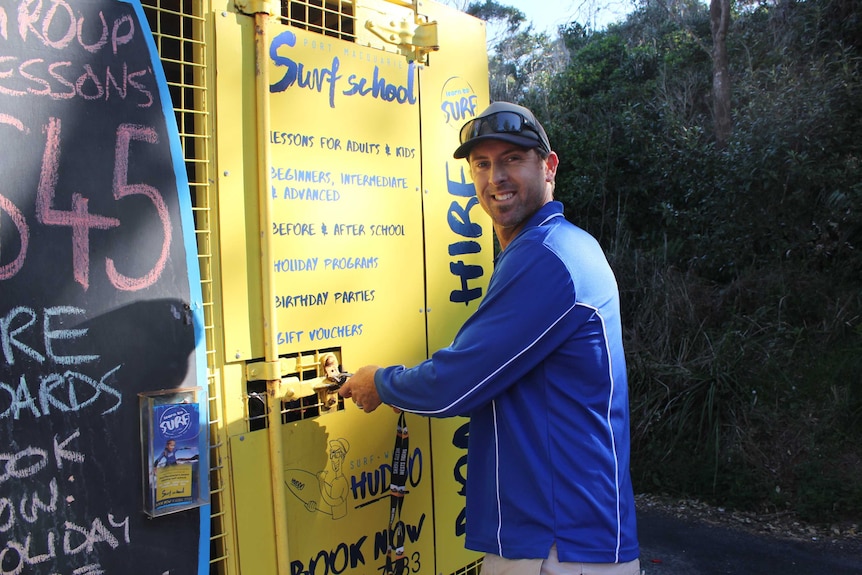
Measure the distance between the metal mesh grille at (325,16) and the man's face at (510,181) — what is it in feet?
2.04

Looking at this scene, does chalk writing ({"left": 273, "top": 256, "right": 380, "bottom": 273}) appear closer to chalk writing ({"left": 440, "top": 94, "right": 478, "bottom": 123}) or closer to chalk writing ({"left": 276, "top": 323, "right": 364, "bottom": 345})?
chalk writing ({"left": 276, "top": 323, "right": 364, "bottom": 345})

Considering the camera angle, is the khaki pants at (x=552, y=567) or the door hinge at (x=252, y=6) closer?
the khaki pants at (x=552, y=567)

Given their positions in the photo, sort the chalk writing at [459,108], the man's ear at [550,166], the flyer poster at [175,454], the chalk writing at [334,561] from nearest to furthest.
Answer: the flyer poster at [175,454]
the chalk writing at [334,561]
the man's ear at [550,166]
the chalk writing at [459,108]

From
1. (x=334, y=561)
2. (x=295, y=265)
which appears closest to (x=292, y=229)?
(x=295, y=265)

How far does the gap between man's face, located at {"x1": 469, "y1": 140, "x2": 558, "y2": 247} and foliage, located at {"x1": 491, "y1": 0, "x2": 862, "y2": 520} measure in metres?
4.25

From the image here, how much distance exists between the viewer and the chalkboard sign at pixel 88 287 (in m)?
1.63

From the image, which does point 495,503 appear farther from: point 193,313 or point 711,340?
point 711,340

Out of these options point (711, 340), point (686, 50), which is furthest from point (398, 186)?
point (686, 50)

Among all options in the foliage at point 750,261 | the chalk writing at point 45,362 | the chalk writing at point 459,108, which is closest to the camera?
the chalk writing at point 45,362

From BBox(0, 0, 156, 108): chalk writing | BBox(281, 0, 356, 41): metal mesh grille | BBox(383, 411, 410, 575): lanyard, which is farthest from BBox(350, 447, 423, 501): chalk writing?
BBox(281, 0, 356, 41): metal mesh grille

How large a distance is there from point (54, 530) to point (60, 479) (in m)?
0.12

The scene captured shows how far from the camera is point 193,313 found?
6.35 feet

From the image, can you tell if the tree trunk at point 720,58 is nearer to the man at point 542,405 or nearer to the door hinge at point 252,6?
the man at point 542,405

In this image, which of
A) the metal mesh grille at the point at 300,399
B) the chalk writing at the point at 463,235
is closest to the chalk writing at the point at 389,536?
the metal mesh grille at the point at 300,399
